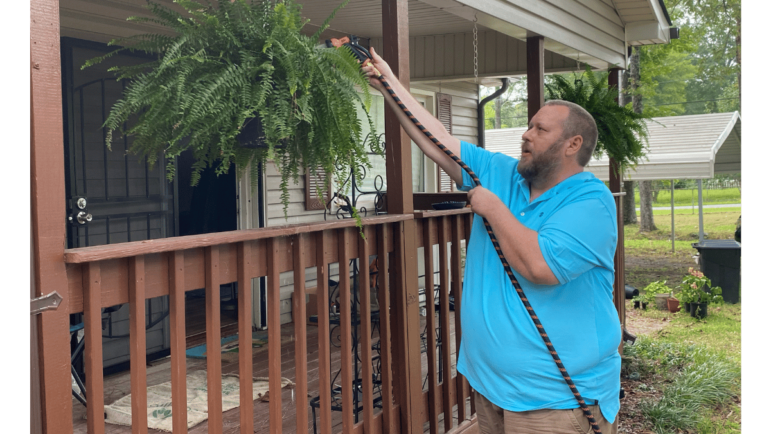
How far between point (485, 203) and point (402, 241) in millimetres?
958

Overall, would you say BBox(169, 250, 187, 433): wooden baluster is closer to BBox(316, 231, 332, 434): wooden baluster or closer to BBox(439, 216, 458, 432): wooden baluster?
BBox(316, 231, 332, 434): wooden baluster

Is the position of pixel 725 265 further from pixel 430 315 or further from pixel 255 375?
pixel 430 315

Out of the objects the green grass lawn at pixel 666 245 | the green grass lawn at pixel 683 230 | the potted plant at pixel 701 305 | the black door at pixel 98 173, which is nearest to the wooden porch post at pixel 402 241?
the black door at pixel 98 173

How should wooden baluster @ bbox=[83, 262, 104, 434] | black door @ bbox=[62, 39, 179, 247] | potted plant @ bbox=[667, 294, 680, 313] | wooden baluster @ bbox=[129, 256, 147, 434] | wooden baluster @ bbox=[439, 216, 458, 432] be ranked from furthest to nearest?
1. potted plant @ bbox=[667, 294, 680, 313]
2. black door @ bbox=[62, 39, 179, 247]
3. wooden baluster @ bbox=[439, 216, 458, 432]
4. wooden baluster @ bbox=[129, 256, 147, 434]
5. wooden baluster @ bbox=[83, 262, 104, 434]

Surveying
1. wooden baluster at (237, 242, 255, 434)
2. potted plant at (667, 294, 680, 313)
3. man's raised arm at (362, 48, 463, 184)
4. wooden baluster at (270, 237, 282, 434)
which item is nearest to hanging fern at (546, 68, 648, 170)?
man's raised arm at (362, 48, 463, 184)

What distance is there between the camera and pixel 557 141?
2.20 m

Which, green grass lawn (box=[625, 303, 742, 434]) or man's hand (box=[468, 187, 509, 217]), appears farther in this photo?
green grass lawn (box=[625, 303, 742, 434])

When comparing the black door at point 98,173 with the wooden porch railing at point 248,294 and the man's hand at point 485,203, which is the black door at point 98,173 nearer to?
the wooden porch railing at point 248,294

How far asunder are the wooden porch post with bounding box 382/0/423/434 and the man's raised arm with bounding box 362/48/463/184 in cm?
49

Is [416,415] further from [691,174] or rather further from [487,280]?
[691,174]

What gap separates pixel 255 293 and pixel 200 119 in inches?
163

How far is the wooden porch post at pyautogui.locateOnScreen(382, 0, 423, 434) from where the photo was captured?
3.01 metres

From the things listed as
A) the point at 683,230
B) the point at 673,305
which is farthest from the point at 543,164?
the point at 683,230
